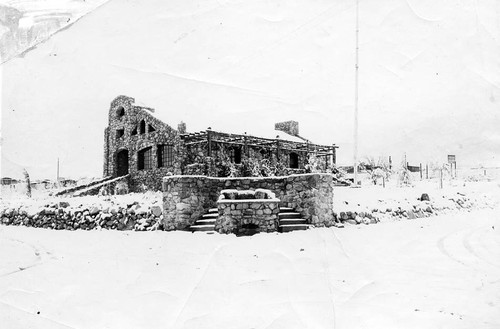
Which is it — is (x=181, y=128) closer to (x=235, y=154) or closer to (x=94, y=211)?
(x=235, y=154)

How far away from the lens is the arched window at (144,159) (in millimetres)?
21448

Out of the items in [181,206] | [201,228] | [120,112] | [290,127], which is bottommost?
[201,228]

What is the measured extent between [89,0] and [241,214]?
19.3ft

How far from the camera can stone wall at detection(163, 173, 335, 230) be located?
35.7ft

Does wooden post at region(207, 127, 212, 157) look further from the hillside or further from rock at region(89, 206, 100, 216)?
the hillside

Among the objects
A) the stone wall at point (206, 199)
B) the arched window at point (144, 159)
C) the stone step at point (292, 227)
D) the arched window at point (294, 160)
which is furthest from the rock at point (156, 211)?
the arched window at point (294, 160)

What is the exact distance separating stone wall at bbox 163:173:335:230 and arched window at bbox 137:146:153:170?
1062 centimetres

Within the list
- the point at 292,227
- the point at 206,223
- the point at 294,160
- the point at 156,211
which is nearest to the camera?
the point at 292,227

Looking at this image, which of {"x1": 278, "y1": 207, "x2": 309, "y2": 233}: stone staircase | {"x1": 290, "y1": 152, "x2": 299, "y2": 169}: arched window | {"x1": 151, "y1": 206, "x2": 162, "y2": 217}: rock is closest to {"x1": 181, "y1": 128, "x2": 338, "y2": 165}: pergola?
{"x1": 290, "y1": 152, "x2": 299, "y2": 169}: arched window

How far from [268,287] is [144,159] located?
1843 cm

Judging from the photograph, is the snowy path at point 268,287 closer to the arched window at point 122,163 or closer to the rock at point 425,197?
the rock at point 425,197

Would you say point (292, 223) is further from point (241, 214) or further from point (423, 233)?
point (423, 233)

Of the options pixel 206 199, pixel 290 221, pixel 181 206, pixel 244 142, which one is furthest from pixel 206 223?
pixel 244 142

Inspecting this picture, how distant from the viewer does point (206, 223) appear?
10.9 meters
